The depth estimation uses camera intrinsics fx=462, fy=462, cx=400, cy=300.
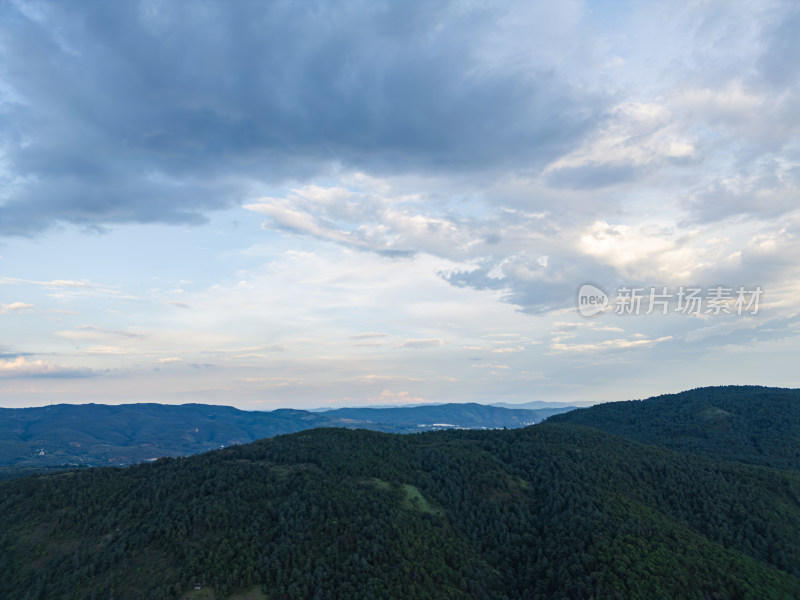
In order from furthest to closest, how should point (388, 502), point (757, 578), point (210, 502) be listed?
point (388, 502) < point (210, 502) < point (757, 578)

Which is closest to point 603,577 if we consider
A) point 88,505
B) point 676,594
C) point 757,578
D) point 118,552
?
point 676,594

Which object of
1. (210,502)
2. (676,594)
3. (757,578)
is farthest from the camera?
(210,502)

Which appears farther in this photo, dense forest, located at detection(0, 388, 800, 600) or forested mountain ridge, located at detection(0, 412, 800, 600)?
forested mountain ridge, located at detection(0, 412, 800, 600)

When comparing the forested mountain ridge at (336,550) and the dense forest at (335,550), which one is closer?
the dense forest at (335,550)

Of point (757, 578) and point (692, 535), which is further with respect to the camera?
point (692, 535)

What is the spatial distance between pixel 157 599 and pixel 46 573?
50264 mm

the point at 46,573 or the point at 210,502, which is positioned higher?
the point at 210,502

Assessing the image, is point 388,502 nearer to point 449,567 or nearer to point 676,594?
point 449,567

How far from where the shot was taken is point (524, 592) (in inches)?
6535

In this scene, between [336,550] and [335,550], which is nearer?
[335,550]

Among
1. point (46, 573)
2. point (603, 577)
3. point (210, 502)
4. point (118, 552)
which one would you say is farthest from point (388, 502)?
point (46, 573)

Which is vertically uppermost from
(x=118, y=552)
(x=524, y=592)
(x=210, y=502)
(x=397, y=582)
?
(x=210, y=502)

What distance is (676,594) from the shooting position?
5792 inches

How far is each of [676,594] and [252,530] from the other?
142400 millimetres
